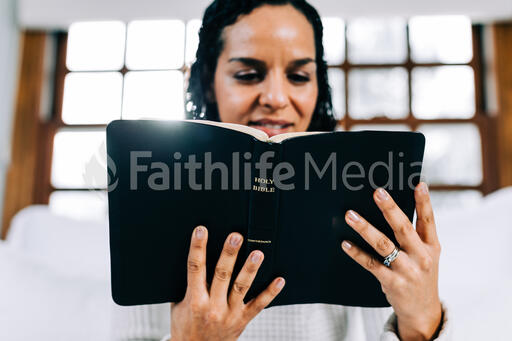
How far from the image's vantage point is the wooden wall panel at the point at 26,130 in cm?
256

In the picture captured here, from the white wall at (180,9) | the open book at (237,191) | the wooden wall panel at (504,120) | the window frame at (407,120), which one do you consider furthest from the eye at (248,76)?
the wooden wall panel at (504,120)

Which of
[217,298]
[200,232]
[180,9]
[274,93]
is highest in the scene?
[180,9]

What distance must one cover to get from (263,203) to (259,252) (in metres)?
0.07

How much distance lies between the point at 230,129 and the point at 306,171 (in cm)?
13

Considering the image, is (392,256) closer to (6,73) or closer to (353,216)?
(353,216)

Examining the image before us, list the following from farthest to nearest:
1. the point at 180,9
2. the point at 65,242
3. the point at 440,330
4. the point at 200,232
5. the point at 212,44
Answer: the point at 180,9
the point at 65,242
the point at 212,44
the point at 440,330
the point at 200,232

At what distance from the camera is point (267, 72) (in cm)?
106

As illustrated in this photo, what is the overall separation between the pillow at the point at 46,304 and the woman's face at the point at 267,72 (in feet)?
1.90

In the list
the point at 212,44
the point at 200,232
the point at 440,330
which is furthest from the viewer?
the point at 212,44

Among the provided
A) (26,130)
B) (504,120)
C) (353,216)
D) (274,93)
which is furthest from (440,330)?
(26,130)

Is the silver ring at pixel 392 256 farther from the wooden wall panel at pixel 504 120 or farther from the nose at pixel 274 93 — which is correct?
the wooden wall panel at pixel 504 120

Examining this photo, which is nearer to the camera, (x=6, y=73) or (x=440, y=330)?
(x=440, y=330)

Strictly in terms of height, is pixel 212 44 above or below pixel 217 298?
above

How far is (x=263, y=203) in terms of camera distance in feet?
2.12
